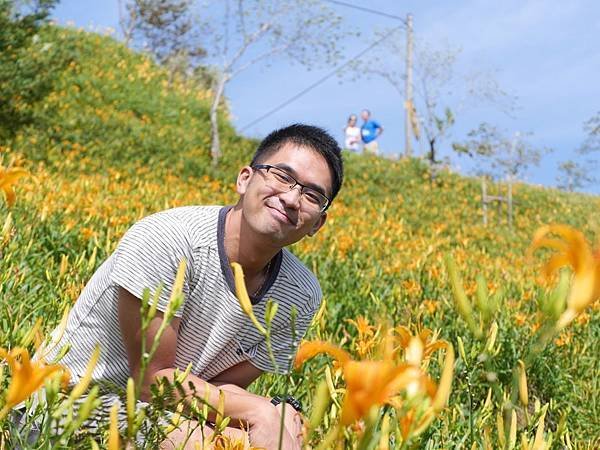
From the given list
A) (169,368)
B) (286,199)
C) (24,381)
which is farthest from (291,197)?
(24,381)

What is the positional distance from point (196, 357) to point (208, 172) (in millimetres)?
8202

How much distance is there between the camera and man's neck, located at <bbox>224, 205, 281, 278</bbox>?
5.70ft

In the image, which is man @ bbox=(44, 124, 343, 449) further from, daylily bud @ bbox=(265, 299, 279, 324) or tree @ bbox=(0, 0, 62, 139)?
tree @ bbox=(0, 0, 62, 139)

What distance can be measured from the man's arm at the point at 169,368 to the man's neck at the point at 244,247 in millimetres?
275

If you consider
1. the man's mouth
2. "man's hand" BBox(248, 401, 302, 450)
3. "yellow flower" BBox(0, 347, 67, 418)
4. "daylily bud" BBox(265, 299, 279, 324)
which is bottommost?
"man's hand" BBox(248, 401, 302, 450)

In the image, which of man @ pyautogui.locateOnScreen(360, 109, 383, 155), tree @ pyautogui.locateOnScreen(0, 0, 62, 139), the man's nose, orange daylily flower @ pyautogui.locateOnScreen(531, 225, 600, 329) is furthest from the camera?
man @ pyautogui.locateOnScreen(360, 109, 383, 155)

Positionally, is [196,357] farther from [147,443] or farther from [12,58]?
[12,58]

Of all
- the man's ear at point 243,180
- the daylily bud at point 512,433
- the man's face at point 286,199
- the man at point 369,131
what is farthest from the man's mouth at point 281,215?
the man at point 369,131

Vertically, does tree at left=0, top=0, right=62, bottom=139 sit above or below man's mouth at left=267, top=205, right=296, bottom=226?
above

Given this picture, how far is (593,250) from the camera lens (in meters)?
→ 0.73

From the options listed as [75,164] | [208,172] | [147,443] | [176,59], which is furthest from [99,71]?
[147,443]

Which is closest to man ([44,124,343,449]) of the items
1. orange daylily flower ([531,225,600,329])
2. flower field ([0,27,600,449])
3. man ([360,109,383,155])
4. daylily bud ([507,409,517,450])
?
flower field ([0,27,600,449])

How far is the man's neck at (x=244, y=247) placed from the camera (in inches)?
68.4

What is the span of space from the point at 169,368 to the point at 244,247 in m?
0.38
